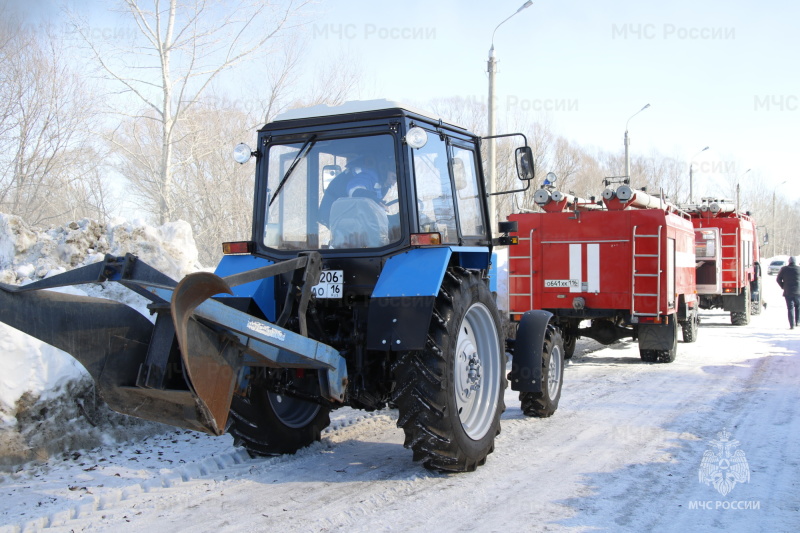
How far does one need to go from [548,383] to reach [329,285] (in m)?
2.94

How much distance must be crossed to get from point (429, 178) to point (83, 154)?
17.9 meters

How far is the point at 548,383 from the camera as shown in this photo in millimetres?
6906

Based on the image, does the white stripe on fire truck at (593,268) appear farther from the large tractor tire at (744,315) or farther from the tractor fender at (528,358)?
the large tractor tire at (744,315)

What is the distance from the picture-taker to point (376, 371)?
198 inches

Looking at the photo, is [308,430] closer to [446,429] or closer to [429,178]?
[446,429]

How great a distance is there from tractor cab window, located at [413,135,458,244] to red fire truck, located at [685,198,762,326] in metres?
11.4

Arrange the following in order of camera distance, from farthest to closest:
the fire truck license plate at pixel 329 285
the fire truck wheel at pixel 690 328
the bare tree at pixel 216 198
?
the bare tree at pixel 216 198 < the fire truck wheel at pixel 690 328 < the fire truck license plate at pixel 329 285

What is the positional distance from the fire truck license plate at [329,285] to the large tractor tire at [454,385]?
717 millimetres

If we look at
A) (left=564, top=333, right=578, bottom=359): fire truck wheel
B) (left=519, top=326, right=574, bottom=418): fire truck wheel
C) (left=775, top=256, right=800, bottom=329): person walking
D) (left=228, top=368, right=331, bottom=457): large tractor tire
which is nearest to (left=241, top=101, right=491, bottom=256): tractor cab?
(left=228, top=368, right=331, bottom=457): large tractor tire

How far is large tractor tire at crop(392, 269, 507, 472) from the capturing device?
180 inches

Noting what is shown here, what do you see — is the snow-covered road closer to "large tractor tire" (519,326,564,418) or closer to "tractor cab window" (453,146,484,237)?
"large tractor tire" (519,326,564,418)

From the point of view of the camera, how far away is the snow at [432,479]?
4.07 m

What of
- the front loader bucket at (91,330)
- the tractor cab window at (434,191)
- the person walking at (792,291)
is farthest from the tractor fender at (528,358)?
the person walking at (792,291)

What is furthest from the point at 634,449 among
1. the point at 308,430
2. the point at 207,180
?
the point at 207,180
